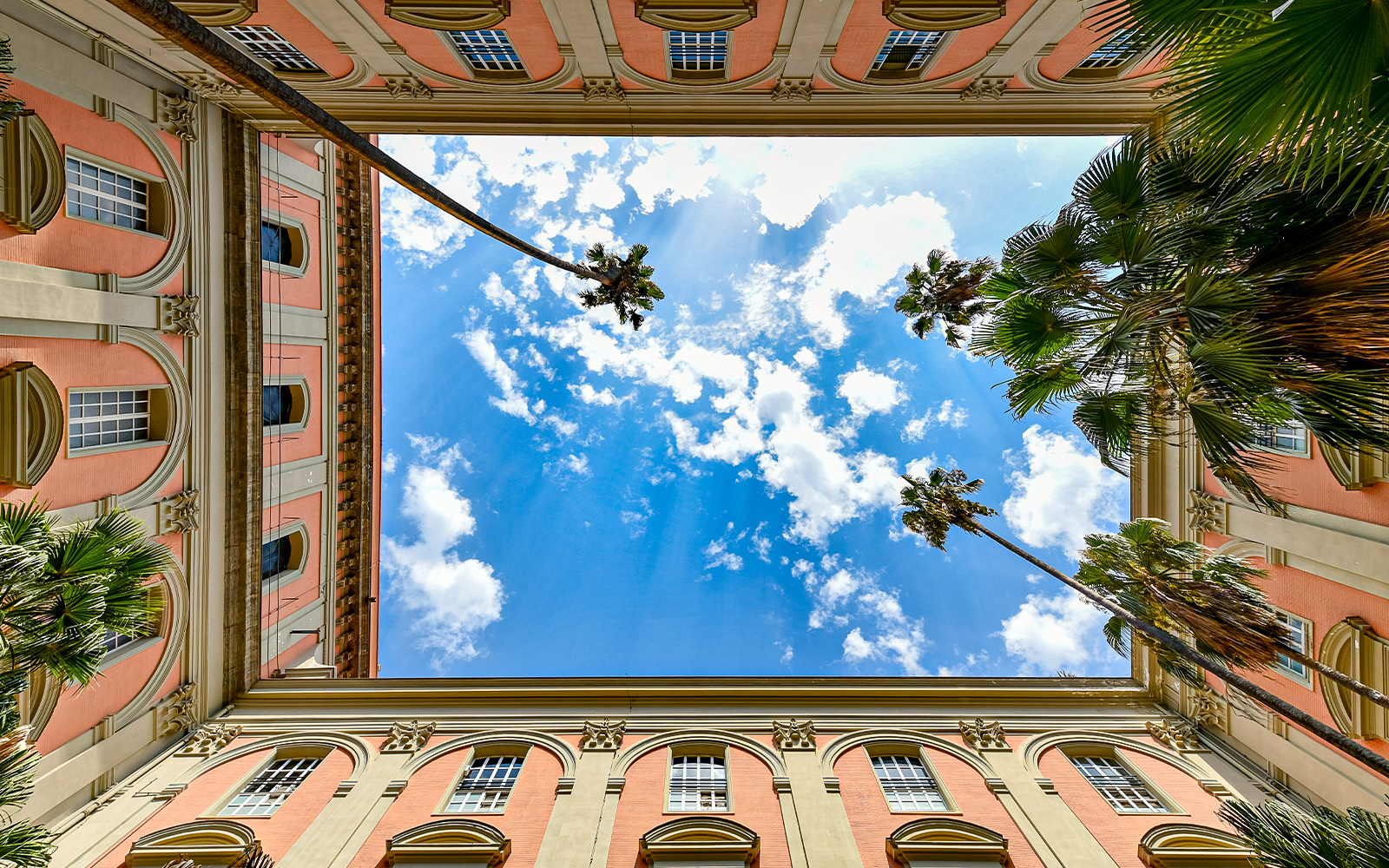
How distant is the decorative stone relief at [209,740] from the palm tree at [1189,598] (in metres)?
23.5

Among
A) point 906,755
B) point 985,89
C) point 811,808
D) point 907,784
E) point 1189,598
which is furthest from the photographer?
point 985,89

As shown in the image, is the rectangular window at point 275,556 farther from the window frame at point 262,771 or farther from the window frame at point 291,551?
the window frame at point 262,771

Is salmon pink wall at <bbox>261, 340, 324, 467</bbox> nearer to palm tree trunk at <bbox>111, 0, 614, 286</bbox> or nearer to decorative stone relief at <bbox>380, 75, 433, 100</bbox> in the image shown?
decorative stone relief at <bbox>380, 75, 433, 100</bbox>

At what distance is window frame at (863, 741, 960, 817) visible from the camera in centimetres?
1305

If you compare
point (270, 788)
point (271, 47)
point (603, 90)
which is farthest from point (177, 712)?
point (603, 90)

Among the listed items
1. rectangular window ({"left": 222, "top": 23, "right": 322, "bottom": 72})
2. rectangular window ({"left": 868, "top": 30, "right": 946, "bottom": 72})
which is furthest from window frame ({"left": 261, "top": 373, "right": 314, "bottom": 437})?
rectangular window ({"left": 868, "top": 30, "right": 946, "bottom": 72})

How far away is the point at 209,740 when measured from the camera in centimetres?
1478

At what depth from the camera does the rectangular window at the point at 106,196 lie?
13.1 m

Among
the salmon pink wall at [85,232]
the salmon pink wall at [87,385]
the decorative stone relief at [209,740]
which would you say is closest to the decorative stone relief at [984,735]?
the decorative stone relief at [209,740]

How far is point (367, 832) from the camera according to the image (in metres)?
12.3

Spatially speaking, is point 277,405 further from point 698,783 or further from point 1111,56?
point 1111,56

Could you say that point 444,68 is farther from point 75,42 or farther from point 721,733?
point 721,733

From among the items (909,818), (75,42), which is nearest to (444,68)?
(75,42)

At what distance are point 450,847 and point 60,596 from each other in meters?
8.94
